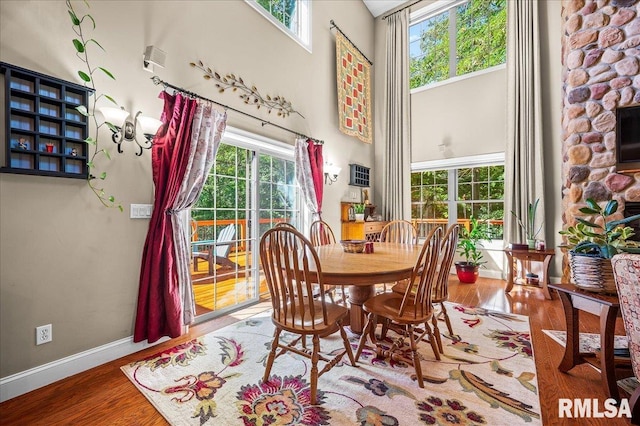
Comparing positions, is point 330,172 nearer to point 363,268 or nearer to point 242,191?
point 242,191

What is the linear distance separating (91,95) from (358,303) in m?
2.63

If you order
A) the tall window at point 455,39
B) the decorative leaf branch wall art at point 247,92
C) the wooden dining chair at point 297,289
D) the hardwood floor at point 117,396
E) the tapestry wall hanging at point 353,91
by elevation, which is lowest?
the hardwood floor at point 117,396

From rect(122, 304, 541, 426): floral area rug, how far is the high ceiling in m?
6.05

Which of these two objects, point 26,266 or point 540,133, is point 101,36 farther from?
point 540,133

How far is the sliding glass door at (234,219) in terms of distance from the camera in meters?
2.99

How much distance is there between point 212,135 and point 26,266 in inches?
65.5

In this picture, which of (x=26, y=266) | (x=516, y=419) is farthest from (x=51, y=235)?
(x=516, y=419)

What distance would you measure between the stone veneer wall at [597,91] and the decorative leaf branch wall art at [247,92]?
3.66 m

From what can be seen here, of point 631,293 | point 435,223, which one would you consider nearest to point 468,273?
point 435,223

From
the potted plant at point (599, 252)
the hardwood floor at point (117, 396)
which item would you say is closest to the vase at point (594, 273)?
the potted plant at point (599, 252)

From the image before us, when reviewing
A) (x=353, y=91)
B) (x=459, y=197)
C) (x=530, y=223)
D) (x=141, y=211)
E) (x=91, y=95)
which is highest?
(x=353, y=91)

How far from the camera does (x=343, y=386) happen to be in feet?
5.82

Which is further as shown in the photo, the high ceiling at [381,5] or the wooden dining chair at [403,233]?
the high ceiling at [381,5]

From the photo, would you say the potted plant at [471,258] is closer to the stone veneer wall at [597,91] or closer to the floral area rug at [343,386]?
the stone veneer wall at [597,91]
